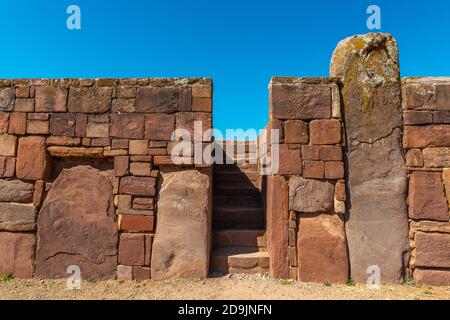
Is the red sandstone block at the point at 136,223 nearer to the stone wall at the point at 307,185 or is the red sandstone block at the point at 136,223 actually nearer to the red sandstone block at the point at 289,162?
the stone wall at the point at 307,185

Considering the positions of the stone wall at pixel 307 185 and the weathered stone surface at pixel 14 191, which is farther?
the weathered stone surface at pixel 14 191

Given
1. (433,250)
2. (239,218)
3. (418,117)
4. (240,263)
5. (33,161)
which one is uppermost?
(418,117)

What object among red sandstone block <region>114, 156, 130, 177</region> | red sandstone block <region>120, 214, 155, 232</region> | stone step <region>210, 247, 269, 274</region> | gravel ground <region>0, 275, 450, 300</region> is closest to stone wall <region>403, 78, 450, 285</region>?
gravel ground <region>0, 275, 450, 300</region>

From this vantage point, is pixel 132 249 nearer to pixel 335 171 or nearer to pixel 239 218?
pixel 239 218

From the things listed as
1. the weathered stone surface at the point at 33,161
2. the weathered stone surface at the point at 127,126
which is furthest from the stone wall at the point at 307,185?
the weathered stone surface at the point at 33,161

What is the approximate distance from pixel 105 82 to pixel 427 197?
496 cm

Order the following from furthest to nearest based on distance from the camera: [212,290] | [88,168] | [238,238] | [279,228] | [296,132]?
1. [238,238]
2. [88,168]
3. [296,132]
4. [279,228]
5. [212,290]

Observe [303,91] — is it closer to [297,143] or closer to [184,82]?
[297,143]

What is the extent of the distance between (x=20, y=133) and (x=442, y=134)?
6.14 metres

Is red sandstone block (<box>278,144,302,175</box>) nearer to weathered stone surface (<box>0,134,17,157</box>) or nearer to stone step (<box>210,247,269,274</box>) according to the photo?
stone step (<box>210,247,269,274</box>)

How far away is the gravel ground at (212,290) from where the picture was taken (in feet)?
12.5

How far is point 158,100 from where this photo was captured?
4.55 metres

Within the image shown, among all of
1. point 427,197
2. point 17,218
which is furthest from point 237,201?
point 17,218

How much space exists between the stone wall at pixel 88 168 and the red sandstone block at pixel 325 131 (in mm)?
1530
